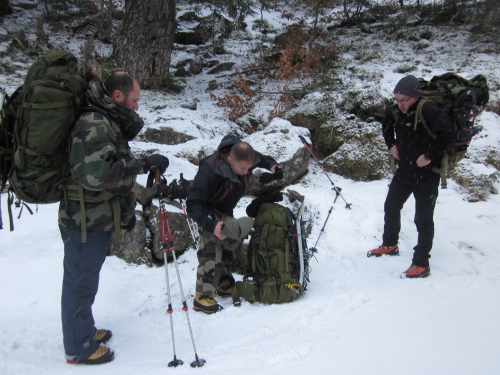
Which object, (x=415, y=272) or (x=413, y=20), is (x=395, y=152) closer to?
(x=415, y=272)

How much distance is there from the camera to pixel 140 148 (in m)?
6.19

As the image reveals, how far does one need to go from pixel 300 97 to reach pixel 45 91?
7.79 metres

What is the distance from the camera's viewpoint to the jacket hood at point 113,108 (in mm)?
2604

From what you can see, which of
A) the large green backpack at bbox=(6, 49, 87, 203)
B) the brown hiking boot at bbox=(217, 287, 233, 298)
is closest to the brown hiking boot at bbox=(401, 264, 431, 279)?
the brown hiking boot at bbox=(217, 287, 233, 298)

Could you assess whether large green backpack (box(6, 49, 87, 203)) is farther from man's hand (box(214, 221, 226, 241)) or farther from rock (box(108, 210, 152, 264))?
rock (box(108, 210, 152, 264))

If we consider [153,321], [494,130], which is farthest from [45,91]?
[494,130]

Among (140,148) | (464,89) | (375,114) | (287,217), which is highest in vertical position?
(464,89)

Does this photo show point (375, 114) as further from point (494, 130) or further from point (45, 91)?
point (45, 91)

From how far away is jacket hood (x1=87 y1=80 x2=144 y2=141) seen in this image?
2.60 metres

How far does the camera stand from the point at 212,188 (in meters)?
3.58

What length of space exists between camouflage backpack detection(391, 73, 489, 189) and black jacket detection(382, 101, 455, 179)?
0.08 meters

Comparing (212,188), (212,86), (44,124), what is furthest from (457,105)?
(212,86)

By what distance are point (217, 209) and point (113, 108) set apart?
5.43 ft

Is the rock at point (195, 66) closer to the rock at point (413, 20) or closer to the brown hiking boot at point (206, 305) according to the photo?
the rock at point (413, 20)
